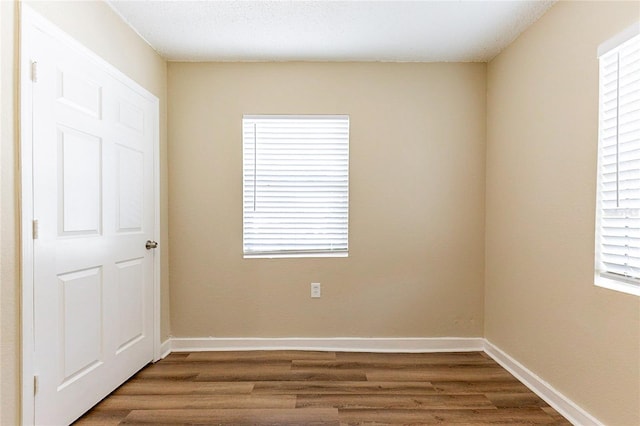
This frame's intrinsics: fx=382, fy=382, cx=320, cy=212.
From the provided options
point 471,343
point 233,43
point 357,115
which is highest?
point 233,43

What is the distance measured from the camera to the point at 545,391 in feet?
7.84

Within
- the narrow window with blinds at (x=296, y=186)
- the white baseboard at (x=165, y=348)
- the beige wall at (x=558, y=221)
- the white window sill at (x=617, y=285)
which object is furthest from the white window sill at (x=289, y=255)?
the white window sill at (x=617, y=285)

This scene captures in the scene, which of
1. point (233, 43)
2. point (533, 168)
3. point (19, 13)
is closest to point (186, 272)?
point (233, 43)

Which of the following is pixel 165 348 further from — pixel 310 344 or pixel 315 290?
pixel 315 290

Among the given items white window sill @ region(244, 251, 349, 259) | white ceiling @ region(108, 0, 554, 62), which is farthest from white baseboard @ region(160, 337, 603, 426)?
white ceiling @ region(108, 0, 554, 62)

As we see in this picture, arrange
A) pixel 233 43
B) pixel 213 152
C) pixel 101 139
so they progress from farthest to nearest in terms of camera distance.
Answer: pixel 213 152
pixel 233 43
pixel 101 139

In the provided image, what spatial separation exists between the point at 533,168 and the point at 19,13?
2955mm

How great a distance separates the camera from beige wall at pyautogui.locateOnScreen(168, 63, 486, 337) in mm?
3234

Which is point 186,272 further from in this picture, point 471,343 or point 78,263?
point 471,343

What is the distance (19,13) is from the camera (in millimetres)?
1684

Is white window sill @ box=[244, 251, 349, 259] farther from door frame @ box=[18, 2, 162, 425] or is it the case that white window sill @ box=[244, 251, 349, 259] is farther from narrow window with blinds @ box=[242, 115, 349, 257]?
door frame @ box=[18, 2, 162, 425]

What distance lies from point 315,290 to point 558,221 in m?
1.86

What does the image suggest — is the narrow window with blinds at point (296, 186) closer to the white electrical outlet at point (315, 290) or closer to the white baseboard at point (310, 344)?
the white electrical outlet at point (315, 290)

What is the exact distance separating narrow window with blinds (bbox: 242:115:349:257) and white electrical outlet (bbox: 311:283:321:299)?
0.25 meters
